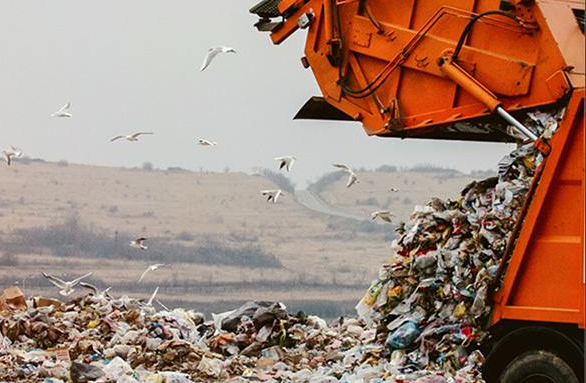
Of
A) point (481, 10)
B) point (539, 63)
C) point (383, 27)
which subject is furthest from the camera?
point (383, 27)

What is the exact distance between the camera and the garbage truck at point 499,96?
723 centimetres

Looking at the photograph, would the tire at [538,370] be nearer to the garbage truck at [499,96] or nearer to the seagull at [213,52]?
the garbage truck at [499,96]

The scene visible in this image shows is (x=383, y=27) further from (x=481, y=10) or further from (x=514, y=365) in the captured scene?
(x=514, y=365)

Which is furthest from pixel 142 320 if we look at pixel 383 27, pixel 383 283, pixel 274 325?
pixel 383 27

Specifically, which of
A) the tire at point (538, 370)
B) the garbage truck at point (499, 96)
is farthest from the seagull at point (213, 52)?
the tire at point (538, 370)

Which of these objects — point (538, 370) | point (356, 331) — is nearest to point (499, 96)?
point (538, 370)

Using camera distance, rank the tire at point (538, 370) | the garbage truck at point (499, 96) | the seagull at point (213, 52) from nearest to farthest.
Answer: the tire at point (538, 370)
the garbage truck at point (499, 96)
the seagull at point (213, 52)

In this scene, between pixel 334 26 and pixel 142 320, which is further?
pixel 142 320

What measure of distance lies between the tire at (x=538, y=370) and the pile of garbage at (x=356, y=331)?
441 millimetres

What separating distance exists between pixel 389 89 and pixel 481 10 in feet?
3.39

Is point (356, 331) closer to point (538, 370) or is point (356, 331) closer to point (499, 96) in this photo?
point (499, 96)

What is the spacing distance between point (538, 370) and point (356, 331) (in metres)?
5.07

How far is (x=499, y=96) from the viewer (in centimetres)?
857

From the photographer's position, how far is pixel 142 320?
11891mm
